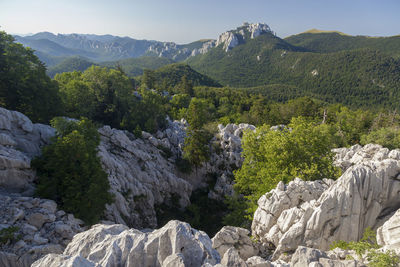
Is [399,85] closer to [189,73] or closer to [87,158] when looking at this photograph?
[189,73]

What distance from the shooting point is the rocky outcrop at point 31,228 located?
1435 centimetres

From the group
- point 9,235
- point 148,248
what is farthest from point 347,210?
point 9,235

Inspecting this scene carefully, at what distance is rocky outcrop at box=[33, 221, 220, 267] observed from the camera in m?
10.9

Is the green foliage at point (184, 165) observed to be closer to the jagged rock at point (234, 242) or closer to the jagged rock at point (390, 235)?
the jagged rock at point (234, 242)

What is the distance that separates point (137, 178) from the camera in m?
35.7

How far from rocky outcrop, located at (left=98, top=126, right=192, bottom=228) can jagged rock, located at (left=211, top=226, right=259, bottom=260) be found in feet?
48.2

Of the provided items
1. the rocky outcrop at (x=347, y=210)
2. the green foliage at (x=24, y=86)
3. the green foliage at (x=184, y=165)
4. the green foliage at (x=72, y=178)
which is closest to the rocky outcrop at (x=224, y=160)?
the green foliage at (x=184, y=165)

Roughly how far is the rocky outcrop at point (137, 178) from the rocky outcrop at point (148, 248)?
1469 cm

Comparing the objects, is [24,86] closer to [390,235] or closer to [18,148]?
[18,148]

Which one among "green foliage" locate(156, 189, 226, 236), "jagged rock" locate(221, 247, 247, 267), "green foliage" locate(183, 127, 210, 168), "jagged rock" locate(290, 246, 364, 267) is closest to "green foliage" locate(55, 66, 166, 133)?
"green foliage" locate(183, 127, 210, 168)

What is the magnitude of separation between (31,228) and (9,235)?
1780 millimetres

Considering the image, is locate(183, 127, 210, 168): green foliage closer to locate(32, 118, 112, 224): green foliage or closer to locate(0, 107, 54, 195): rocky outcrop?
locate(32, 118, 112, 224): green foliage

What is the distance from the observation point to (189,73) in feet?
636

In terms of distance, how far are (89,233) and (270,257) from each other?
14621 mm
